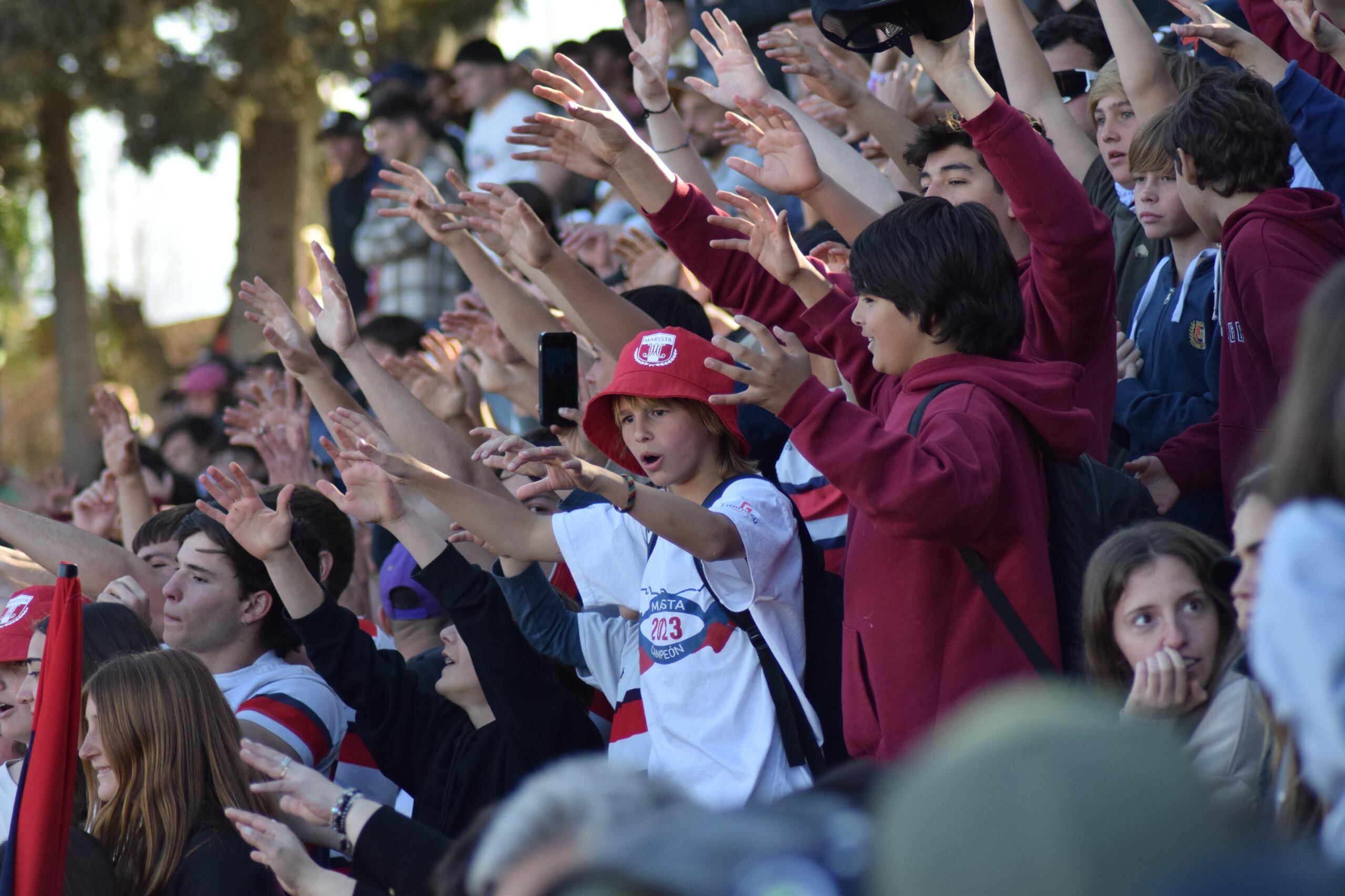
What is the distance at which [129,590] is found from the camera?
4387 mm

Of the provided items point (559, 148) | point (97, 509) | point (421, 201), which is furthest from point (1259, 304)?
point (97, 509)

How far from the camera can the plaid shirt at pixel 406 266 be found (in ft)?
26.8

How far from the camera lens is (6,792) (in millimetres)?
3908

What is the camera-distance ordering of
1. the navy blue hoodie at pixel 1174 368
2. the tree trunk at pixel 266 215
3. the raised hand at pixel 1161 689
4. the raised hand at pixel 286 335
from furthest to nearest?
1. the tree trunk at pixel 266 215
2. the raised hand at pixel 286 335
3. the navy blue hoodie at pixel 1174 368
4. the raised hand at pixel 1161 689

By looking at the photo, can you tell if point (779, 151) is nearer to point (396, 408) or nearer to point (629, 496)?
point (629, 496)

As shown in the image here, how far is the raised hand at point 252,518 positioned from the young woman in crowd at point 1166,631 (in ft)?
6.87

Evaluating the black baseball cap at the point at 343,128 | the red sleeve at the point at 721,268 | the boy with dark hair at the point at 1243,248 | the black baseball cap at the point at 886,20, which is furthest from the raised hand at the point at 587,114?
the black baseball cap at the point at 343,128

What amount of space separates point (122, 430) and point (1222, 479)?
3.92m

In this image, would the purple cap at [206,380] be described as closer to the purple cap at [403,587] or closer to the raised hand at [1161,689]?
the purple cap at [403,587]

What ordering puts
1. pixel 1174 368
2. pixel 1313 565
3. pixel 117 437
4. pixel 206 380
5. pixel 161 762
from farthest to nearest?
pixel 206 380, pixel 117 437, pixel 1174 368, pixel 161 762, pixel 1313 565

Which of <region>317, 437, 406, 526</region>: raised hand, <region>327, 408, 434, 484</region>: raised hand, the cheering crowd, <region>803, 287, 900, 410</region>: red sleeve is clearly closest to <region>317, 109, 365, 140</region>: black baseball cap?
the cheering crowd

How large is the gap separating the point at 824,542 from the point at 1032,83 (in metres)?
1.51

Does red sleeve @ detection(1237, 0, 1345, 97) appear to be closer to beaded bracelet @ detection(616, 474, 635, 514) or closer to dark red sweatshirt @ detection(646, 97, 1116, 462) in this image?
dark red sweatshirt @ detection(646, 97, 1116, 462)

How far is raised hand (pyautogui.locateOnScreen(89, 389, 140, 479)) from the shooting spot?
552 cm
